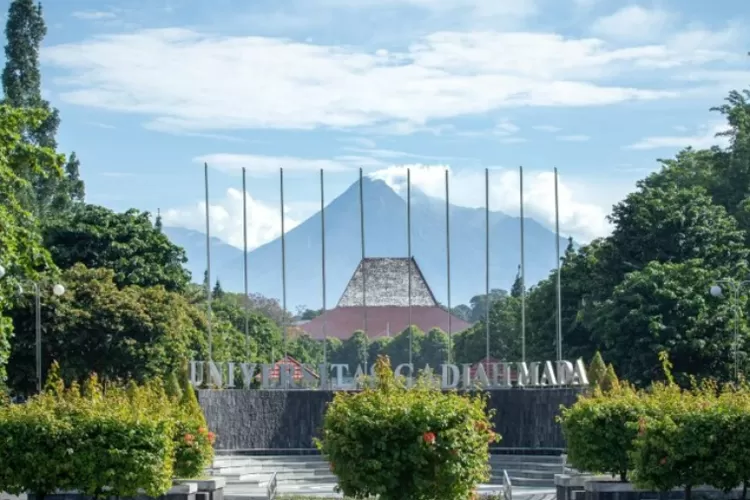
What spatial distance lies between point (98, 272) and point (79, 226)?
15.1 ft

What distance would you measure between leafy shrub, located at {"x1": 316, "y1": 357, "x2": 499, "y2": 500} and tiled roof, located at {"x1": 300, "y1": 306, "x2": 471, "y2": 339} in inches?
3921

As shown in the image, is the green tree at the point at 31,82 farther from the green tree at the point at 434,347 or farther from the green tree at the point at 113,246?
the green tree at the point at 434,347

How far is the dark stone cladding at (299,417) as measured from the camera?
48938 millimetres

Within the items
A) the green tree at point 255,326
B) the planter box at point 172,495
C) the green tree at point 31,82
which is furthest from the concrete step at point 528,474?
the green tree at point 255,326

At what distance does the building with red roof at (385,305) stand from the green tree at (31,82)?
2190 cm

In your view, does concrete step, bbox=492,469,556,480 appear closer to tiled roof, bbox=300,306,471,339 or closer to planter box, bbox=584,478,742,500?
planter box, bbox=584,478,742,500

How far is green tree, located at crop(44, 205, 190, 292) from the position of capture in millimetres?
61750

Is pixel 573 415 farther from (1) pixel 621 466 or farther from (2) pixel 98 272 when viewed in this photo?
(2) pixel 98 272

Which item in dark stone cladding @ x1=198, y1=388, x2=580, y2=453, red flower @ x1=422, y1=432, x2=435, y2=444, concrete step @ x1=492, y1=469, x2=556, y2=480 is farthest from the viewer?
dark stone cladding @ x1=198, y1=388, x2=580, y2=453

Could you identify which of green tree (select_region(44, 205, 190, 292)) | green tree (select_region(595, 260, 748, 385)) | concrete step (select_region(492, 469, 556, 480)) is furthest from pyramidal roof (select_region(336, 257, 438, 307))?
concrete step (select_region(492, 469, 556, 480))

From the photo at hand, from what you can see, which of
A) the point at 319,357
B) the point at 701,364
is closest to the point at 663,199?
the point at 701,364

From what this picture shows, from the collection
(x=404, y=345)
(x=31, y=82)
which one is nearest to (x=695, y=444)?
(x=31, y=82)

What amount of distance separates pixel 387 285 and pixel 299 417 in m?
53.5

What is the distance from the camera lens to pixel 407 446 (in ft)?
77.2
